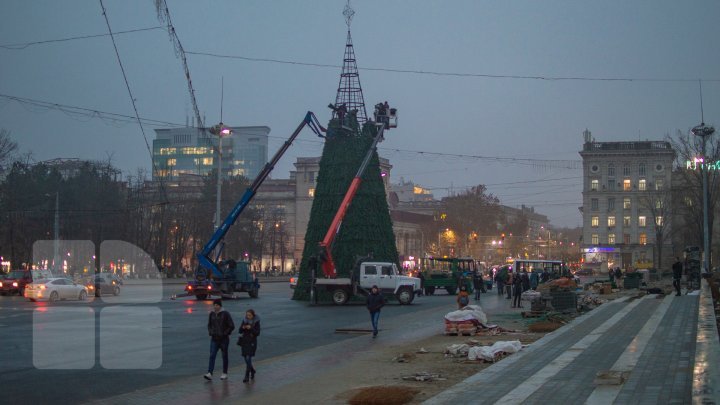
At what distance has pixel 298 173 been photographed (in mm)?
Answer: 124188

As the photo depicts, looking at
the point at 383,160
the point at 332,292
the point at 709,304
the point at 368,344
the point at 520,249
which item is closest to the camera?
the point at 368,344

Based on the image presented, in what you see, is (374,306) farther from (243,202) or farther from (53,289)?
(53,289)

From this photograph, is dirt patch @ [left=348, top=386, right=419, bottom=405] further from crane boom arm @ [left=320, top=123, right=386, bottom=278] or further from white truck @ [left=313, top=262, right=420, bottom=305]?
white truck @ [left=313, top=262, right=420, bottom=305]

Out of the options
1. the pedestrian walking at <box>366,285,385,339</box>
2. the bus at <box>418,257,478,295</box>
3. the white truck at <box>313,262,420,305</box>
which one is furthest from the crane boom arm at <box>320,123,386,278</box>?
the pedestrian walking at <box>366,285,385,339</box>

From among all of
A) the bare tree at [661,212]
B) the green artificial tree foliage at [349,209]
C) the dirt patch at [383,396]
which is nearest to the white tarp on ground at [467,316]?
the dirt patch at [383,396]

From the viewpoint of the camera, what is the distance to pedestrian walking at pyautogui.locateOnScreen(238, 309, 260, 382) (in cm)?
1507

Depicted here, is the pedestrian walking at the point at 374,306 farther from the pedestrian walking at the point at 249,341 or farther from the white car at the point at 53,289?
the white car at the point at 53,289

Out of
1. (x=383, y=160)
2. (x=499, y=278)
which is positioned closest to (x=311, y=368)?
(x=499, y=278)

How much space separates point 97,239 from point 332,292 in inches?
912

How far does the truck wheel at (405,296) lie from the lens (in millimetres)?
42250

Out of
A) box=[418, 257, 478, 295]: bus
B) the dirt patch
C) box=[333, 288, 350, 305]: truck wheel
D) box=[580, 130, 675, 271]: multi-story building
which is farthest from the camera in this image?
box=[580, 130, 675, 271]: multi-story building

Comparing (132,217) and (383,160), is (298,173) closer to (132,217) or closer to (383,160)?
(383,160)

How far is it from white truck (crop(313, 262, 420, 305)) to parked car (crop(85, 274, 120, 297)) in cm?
1047

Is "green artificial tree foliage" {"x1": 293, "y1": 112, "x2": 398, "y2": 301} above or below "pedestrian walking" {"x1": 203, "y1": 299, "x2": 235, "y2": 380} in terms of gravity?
above
